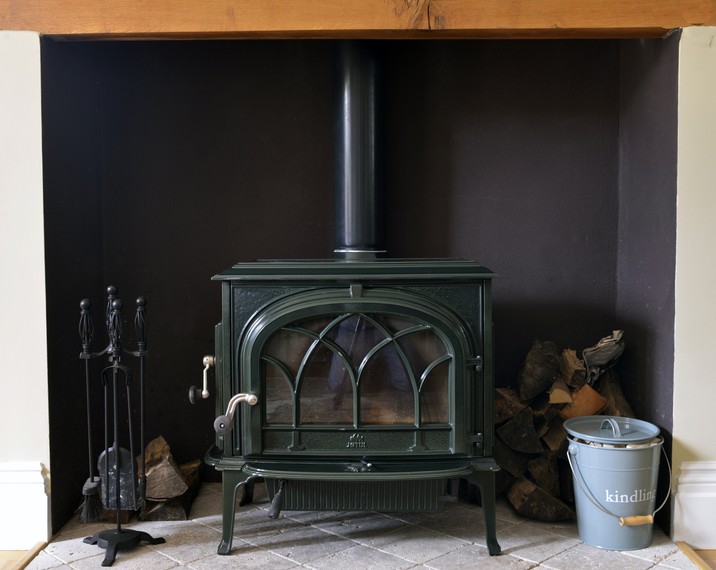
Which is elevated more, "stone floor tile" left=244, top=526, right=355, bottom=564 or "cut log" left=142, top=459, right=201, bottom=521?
"cut log" left=142, top=459, right=201, bottom=521

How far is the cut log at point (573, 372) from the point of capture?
2791mm

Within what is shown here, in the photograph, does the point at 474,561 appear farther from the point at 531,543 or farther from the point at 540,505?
the point at 540,505

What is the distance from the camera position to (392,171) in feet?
9.64

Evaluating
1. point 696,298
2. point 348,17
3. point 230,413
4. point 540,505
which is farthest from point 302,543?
point 348,17

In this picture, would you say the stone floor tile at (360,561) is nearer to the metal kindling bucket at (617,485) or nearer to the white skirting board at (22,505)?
the metal kindling bucket at (617,485)

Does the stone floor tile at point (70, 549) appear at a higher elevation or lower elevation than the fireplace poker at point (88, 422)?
lower

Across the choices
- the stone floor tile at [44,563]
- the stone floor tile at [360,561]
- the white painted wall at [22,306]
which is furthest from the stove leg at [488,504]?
the white painted wall at [22,306]

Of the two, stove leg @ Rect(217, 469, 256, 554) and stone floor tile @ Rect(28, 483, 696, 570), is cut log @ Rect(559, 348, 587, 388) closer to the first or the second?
stone floor tile @ Rect(28, 483, 696, 570)

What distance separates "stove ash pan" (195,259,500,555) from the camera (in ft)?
7.72

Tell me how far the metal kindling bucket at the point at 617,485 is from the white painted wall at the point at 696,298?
0.34ft

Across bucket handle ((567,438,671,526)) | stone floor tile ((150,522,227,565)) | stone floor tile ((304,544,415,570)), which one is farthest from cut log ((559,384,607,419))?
stone floor tile ((150,522,227,565))

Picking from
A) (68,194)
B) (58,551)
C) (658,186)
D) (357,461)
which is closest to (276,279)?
(357,461)

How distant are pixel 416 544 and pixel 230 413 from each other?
2.33 feet

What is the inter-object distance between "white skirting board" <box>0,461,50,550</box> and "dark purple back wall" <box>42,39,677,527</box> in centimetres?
64
